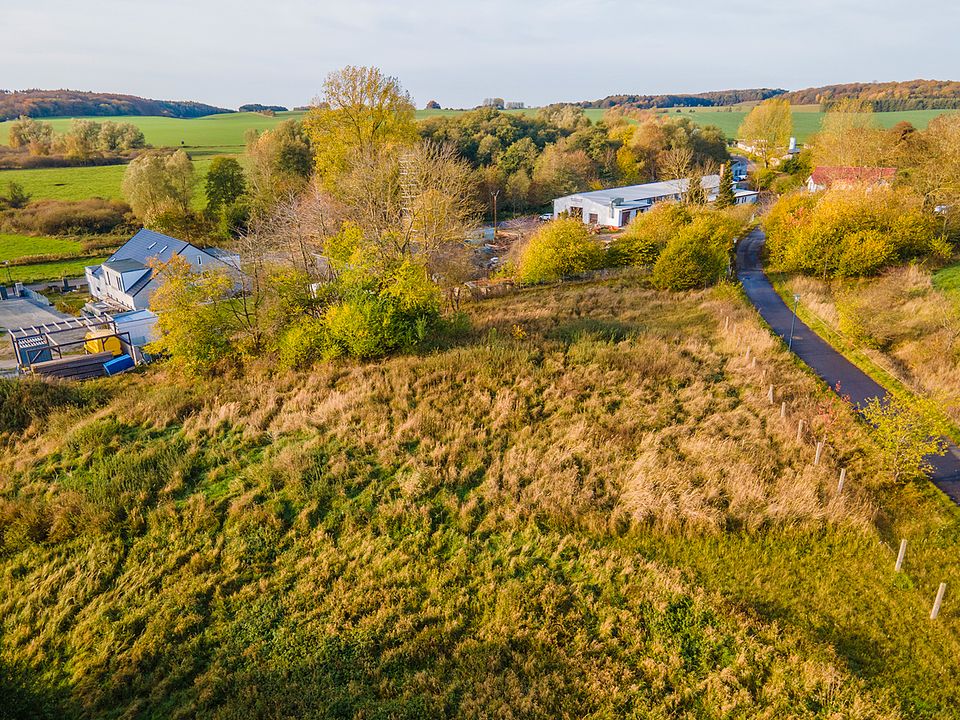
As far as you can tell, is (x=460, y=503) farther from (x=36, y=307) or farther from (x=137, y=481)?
(x=36, y=307)

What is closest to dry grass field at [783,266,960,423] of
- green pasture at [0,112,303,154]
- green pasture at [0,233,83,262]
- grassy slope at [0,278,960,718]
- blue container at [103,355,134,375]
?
grassy slope at [0,278,960,718]

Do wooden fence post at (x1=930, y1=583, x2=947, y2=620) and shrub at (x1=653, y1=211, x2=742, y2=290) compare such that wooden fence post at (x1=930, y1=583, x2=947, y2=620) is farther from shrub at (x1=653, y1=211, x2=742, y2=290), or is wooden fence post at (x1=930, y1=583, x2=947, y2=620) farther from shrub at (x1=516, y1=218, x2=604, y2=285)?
shrub at (x1=516, y1=218, x2=604, y2=285)

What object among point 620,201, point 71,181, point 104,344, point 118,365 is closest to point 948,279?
point 620,201

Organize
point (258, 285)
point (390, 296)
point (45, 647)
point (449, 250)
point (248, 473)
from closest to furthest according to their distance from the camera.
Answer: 1. point (45, 647)
2. point (248, 473)
3. point (390, 296)
4. point (258, 285)
5. point (449, 250)

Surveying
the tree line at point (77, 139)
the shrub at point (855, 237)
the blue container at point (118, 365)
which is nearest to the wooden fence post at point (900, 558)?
Answer: the shrub at point (855, 237)

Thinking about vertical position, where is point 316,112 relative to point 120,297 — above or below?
above

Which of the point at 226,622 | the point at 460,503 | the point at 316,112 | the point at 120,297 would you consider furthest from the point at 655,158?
the point at 226,622
